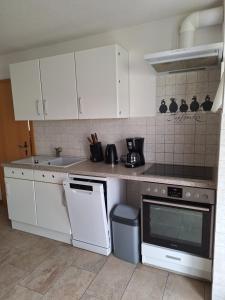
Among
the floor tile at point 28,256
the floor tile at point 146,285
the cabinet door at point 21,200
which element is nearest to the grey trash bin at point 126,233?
the floor tile at point 146,285

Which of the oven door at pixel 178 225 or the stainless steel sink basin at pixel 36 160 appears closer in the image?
the oven door at pixel 178 225

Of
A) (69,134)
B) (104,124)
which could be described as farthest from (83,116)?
(69,134)

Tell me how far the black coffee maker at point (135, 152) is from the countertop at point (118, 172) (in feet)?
0.21

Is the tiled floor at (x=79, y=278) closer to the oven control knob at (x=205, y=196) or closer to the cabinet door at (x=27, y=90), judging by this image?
the oven control knob at (x=205, y=196)

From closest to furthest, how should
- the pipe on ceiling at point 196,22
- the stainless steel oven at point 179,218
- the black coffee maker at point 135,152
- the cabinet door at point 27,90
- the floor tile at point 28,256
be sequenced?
the stainless steel oven at point 179,218, the pipe on ceiling at point 196,22, the floor tile at point 28,256, the black coffee maker at point 135,152, the cabinet door at point 27,90

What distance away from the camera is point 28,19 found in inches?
78.7

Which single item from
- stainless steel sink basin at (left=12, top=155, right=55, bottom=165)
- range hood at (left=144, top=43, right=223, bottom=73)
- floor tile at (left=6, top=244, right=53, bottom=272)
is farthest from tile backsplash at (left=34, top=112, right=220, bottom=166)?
floor tile at (left=6, top=244, right=53, bottom=272)

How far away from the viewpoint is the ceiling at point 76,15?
176cm

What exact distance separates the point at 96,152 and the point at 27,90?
3.72ft

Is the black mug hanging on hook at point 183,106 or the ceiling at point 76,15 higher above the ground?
the ceiling at point 76,15

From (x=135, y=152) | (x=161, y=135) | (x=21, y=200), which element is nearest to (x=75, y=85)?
(x=135, y=152)

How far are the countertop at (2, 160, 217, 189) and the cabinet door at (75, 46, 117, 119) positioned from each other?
1.78 feet

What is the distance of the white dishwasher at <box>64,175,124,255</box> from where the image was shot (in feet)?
6.66

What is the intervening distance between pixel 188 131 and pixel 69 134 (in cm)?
151
